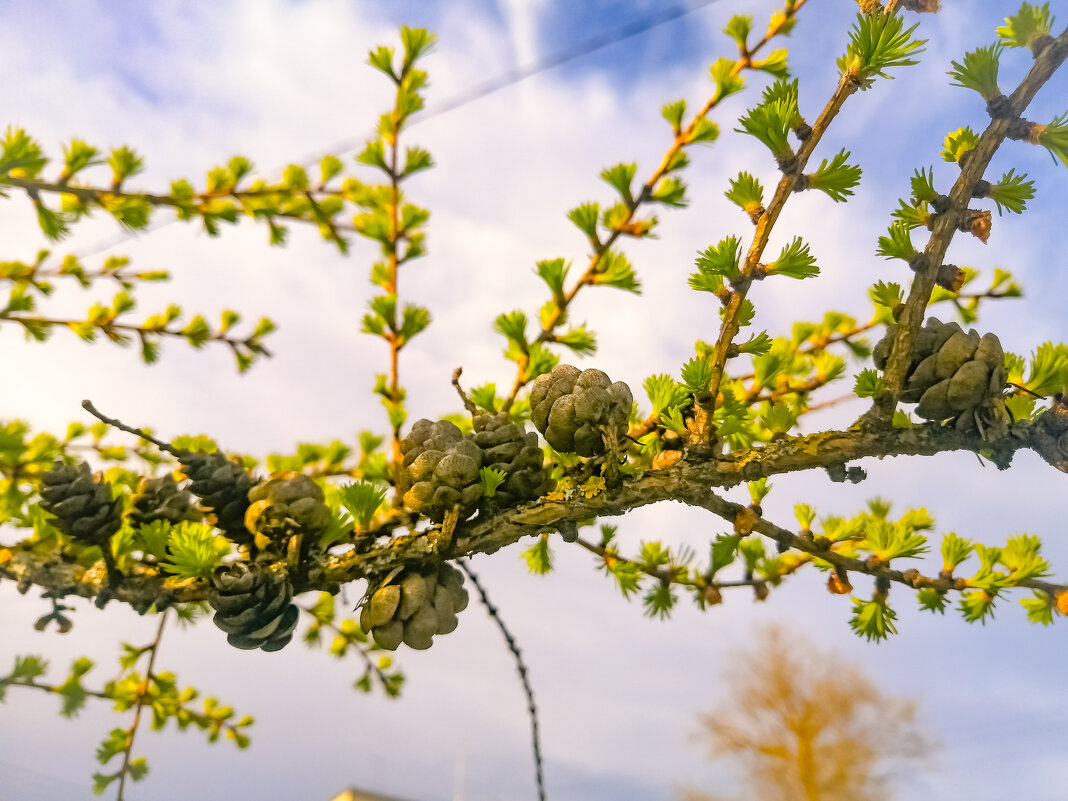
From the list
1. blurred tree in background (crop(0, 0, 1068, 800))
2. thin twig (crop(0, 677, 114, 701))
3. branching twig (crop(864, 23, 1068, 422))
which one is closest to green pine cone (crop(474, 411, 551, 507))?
blurred tree in background (crop(0, 0, 1068, 800))

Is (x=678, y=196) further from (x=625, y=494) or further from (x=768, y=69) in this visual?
(x=625, y=494)

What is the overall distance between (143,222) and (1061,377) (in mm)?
695

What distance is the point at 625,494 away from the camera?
36cm

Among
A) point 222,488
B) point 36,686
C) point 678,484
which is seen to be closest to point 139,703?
point 36,686

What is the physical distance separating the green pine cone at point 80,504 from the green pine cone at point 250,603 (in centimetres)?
11

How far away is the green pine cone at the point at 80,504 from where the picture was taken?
1.34 ft

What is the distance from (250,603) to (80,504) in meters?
0.15

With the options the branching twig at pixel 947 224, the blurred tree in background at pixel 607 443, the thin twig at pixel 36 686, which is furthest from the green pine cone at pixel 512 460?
the thin twig at pixel 36 686

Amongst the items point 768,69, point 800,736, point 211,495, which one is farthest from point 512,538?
point 800,736

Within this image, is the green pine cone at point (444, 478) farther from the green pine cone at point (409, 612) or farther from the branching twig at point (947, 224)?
the branching twig at point (947, 224)

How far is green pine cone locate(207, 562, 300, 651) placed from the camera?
35 cm

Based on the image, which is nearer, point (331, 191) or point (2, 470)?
point (2, 470)

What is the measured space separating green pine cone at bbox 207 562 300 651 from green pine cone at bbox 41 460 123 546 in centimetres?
11

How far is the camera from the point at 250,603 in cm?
36
